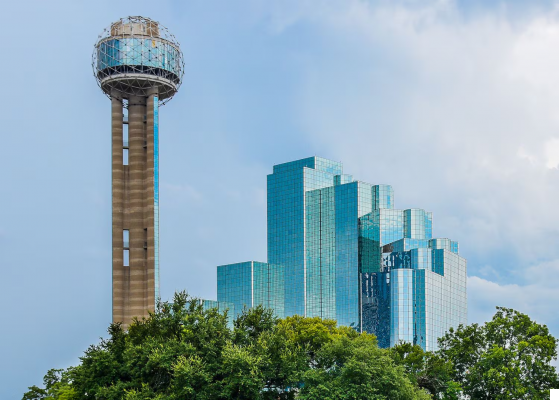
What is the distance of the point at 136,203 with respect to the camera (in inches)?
4151

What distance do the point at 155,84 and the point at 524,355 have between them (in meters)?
57.4

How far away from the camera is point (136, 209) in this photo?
10538 cm

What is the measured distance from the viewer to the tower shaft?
104 metres

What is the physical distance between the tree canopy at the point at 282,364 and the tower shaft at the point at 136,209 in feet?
77.8

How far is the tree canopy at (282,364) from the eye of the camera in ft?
212

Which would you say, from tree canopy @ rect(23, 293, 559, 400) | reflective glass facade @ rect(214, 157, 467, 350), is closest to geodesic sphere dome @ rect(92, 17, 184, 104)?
tree canopy @ rect(23, 293, 559, 400)

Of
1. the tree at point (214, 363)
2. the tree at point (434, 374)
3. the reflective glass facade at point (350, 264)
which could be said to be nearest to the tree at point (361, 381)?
Answer: the tree at point (214, 363)

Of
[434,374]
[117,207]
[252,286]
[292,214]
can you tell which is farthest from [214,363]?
[292,214]

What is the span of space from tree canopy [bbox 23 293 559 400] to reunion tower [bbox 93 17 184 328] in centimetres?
2442

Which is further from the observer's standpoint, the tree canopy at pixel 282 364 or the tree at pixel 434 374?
the tree at pixel 434 374

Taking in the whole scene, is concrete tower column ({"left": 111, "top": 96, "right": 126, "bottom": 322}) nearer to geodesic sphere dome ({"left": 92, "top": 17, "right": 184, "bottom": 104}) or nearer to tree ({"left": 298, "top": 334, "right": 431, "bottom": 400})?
geodesic sphere dome ({"left": 92, "top": 17, "right": 184, "bottom": 104})

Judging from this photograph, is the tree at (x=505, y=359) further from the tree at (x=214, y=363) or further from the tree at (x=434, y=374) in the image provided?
the tree at (x=214, y=363)

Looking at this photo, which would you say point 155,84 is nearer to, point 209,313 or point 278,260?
point 209,313

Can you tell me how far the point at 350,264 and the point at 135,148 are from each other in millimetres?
68580
